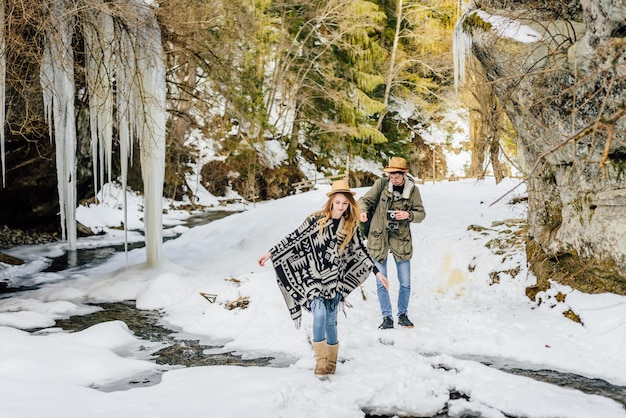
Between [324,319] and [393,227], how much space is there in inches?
67.0

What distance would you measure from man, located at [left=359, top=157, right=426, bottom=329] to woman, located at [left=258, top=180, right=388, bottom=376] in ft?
3.93

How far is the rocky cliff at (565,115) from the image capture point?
15.7ft

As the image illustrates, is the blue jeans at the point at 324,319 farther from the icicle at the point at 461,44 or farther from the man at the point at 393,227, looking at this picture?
the icicle at the point at 461,44

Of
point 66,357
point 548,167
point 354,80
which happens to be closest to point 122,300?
point 66,357

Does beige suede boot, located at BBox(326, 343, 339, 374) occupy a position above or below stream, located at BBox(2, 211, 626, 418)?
above

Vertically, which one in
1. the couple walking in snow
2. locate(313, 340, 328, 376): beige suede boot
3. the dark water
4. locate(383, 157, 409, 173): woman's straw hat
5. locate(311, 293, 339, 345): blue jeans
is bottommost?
the dark water

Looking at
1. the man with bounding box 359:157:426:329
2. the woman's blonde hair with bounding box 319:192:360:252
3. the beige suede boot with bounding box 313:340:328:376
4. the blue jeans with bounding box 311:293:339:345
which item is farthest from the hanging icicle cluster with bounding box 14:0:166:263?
the beige suede boot with bounding box 313:340:328:376

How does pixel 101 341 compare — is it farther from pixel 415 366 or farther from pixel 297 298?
pixel 415 366

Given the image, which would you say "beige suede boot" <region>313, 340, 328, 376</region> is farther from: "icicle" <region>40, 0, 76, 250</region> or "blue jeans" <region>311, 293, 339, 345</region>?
"icicle" <region>40, 0, 76, 250</region>

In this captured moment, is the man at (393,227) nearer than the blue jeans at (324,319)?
No

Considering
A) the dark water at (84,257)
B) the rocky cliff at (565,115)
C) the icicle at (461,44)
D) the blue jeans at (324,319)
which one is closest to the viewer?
the blue jeans at (324,319)

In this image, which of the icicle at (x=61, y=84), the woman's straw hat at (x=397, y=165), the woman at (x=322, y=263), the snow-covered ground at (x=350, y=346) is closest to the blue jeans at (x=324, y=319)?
the woman at (x=322, y=263)

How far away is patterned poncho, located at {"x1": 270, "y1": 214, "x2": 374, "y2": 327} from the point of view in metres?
3.77

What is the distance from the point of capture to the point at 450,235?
8.11 meters
